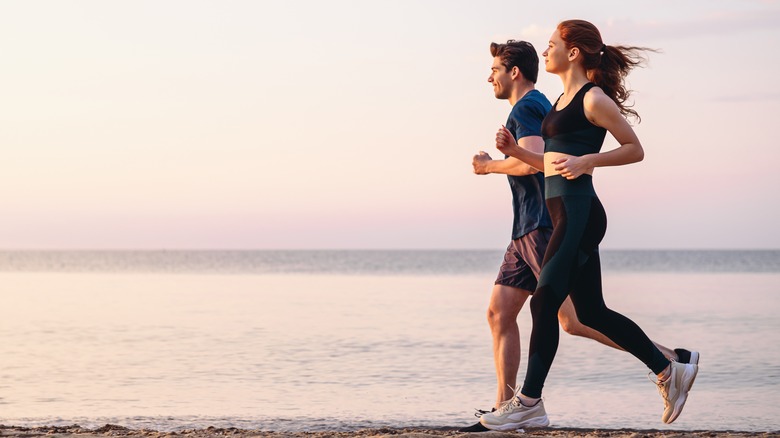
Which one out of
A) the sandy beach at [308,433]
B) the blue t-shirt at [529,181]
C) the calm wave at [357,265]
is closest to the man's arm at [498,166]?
the blue t-shirt at [529,181]

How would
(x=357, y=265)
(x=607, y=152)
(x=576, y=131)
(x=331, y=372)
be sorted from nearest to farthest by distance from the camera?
1. (x=607, y=152)
2. (x=576, y=131)
3. (x=331, y=372)
4. (x=357, y=265)

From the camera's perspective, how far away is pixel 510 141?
472 cm

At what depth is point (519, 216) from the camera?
515cm

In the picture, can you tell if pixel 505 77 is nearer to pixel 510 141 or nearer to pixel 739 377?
pixel 510 141

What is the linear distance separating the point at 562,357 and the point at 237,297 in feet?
40.9

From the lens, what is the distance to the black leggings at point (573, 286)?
463 cm

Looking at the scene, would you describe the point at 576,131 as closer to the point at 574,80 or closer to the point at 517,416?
the point at 574,80

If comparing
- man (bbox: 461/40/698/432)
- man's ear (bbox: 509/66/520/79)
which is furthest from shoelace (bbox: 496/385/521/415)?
man's ear (bbox: 509/66/520/79)

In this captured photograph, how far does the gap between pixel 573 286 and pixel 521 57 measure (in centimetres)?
128

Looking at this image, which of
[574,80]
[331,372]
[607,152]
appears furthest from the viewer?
[331,372]

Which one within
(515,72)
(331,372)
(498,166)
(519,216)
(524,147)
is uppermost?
(515,72)

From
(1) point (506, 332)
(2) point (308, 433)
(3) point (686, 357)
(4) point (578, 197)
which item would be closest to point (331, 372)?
(2) point (308, 433)

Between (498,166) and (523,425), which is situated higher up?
(498,166)

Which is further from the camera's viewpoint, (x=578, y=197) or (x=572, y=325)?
(x=572, y=325)
